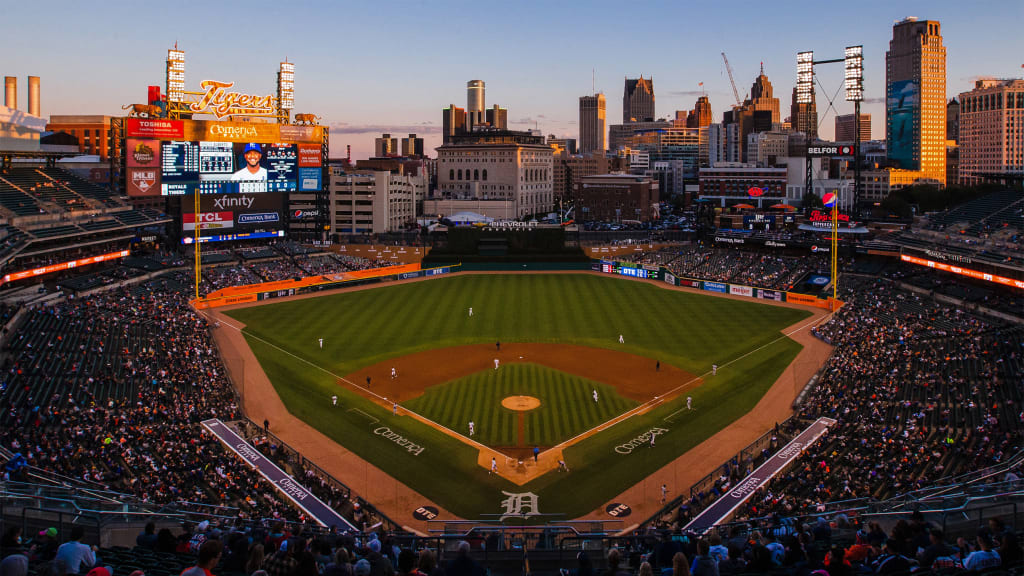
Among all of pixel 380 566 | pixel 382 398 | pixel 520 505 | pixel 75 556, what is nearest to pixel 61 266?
pixel 382 398

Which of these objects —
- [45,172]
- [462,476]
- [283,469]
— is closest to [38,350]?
[283,469]

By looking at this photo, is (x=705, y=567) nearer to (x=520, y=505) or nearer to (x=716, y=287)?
(x=520, y=505)

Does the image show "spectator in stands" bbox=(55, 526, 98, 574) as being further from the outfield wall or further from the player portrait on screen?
the player portrait on screen

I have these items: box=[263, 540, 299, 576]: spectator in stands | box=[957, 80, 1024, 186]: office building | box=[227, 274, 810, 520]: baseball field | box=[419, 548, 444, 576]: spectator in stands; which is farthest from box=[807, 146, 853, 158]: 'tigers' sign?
box=[957, 80, 1024, 186]: office building

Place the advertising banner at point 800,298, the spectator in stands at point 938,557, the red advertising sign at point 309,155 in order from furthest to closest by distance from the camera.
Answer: the red advertising sign at point 309,155 < the advertising banner at point 800,298 < the spectator in stands at point 938,557

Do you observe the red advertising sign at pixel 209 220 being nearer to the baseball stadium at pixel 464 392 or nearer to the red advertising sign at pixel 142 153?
the baseball stadium at pixel 464 392

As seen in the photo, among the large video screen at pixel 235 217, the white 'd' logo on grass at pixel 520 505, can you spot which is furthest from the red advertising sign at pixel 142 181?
the white 'd' logo on grass at pixel 520 505

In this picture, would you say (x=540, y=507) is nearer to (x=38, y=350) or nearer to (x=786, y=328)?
(x=38, y=350)
